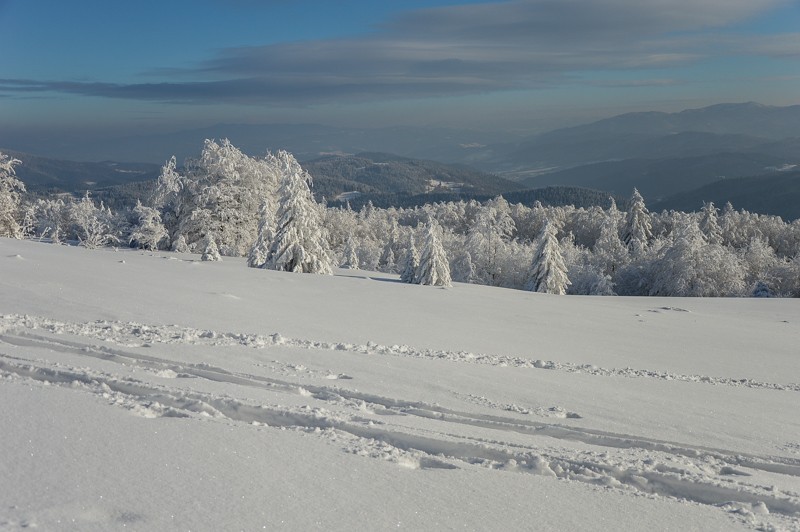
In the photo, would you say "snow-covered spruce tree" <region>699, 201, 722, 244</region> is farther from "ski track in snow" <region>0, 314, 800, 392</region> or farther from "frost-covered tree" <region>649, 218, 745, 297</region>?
"ski track in snow" <region>0, 314, 800, 392</region>

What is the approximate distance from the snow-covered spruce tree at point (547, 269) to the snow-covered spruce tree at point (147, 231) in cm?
2281

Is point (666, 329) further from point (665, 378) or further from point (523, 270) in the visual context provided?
point (523, 270)

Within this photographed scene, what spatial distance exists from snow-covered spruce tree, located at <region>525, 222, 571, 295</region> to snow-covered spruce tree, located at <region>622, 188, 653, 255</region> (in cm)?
3399

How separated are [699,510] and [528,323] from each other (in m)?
8.86

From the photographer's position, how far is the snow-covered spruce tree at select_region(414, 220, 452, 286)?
29094mm

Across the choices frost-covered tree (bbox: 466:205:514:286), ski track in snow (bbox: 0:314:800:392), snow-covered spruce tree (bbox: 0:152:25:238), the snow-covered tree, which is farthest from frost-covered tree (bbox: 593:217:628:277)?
ski track in snow (bbox: 0:314:800:392)

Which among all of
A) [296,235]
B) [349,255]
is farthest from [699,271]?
[296,235]

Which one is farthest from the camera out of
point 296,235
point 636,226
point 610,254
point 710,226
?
point 710,226

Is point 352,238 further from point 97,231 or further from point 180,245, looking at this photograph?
point 97,231

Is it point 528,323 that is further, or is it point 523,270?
point 523,270

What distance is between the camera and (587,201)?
18962 centimetres

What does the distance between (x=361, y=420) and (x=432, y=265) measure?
24043mm

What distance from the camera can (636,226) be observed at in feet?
237

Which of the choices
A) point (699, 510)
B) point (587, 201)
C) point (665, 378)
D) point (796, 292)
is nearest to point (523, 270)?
point (796, 292)
